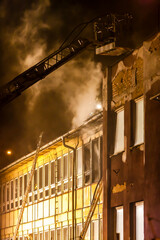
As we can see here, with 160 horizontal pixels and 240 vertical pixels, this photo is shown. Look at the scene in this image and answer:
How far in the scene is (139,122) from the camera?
17203mm

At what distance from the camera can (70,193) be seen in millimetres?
25828

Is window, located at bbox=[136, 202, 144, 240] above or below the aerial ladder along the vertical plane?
below

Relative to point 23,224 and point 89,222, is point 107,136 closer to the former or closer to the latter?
point 89,222

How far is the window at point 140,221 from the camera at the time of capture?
16406 millimetres

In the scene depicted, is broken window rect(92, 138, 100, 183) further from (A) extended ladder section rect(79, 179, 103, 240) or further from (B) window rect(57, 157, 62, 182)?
(B) window rect(57, 157, 62, 182)

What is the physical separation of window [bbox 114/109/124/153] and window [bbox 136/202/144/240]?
7.28 ft

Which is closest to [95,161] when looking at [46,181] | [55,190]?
[55,190]

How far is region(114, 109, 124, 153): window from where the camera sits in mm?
18359

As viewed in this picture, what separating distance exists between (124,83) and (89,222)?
19.9ft

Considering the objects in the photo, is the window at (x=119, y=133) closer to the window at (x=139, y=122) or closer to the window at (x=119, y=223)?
the window at (x=139, y=122)

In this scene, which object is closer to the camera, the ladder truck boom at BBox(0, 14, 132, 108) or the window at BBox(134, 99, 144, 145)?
the window at BBox(134, 99, 144, 145)

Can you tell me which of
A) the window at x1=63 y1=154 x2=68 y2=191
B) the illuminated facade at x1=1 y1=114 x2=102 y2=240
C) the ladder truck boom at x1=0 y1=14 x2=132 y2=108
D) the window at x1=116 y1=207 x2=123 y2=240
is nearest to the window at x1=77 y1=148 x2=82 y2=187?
the illuminated facade at x1=1 y1=114 x2=102 y2=240

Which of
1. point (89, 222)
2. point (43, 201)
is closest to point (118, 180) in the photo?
point (89, 222)

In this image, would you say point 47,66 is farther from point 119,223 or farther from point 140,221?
point 140,221
